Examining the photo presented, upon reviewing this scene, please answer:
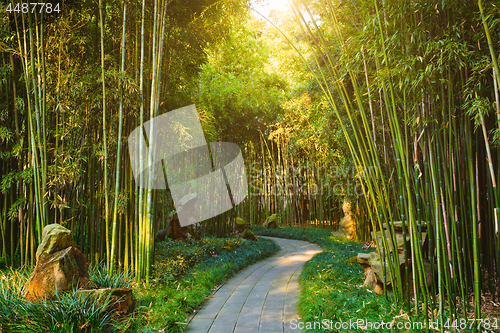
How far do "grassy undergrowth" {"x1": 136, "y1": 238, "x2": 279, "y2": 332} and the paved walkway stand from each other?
111mm

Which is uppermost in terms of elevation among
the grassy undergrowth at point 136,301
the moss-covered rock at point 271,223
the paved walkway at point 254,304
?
the grassy undergrowth at point 136,301

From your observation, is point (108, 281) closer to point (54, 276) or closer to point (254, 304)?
point (54, 276)

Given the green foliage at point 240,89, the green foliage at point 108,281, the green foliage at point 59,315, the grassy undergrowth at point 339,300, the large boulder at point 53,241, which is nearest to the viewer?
the green foliage at point 59,315

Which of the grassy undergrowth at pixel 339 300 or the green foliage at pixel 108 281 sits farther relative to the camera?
the green foliage at pixel 108 281

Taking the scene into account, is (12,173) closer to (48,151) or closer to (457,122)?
(48,151)

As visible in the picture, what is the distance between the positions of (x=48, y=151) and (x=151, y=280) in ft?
5.28

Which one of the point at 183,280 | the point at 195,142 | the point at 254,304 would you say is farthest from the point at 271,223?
the point at 254,304

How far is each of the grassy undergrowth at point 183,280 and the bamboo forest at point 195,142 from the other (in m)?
0.02

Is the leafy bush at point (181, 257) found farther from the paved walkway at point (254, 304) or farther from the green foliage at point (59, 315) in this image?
the green foliage at point (59, 315)

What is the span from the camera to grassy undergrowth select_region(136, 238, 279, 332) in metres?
2.20

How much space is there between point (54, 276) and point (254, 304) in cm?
156

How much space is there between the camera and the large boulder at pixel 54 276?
217 centimetres

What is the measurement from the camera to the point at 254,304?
273cm

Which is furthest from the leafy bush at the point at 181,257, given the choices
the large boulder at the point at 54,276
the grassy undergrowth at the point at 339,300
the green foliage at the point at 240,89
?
the green foliage at the point at 240,89
